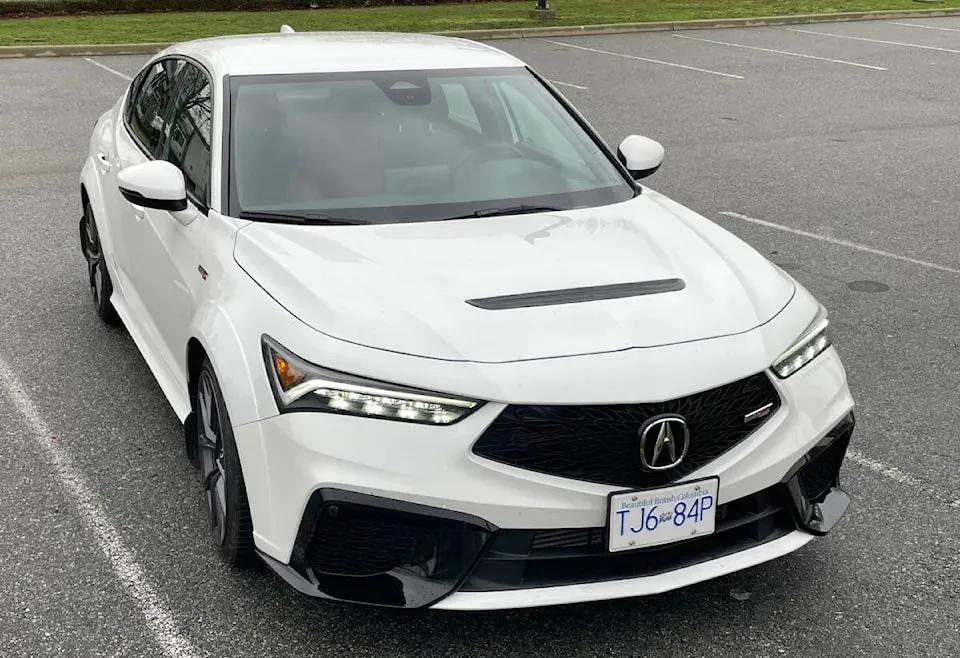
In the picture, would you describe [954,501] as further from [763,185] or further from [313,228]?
[763,185]

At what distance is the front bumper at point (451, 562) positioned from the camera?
2797 millimetres

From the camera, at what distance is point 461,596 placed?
2.85 meters

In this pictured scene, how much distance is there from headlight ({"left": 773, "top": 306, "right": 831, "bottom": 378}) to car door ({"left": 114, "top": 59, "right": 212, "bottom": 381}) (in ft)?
6.46

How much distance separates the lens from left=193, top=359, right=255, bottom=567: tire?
3.25 meters

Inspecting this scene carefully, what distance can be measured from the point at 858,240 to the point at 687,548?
16.5ft

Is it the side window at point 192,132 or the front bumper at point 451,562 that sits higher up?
the side window at point 192,132

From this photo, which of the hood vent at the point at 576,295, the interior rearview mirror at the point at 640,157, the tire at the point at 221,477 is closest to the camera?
the hood vent at the point at 576,295

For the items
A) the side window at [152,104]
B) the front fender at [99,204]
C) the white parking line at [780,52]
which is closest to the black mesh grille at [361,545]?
the side window at [152,104]

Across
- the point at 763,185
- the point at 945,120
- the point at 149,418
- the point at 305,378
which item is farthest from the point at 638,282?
the point at 945,120

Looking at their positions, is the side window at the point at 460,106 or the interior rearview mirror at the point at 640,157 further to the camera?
the interior rearview mirror at the point at 640,157

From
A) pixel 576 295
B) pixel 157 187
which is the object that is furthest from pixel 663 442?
pixel 157 187

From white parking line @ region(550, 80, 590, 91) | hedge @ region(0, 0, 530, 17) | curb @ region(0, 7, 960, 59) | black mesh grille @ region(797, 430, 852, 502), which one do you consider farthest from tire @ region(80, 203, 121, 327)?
hedge @ region(0, 0, 530, 17)

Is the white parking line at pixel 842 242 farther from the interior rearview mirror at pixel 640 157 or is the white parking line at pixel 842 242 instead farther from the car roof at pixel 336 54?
the car roof at pixel 336 54

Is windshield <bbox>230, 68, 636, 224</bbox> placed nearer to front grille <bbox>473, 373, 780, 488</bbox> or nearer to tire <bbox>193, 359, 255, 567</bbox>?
tire <bbox>193, 359, 255, 567</bbox>
